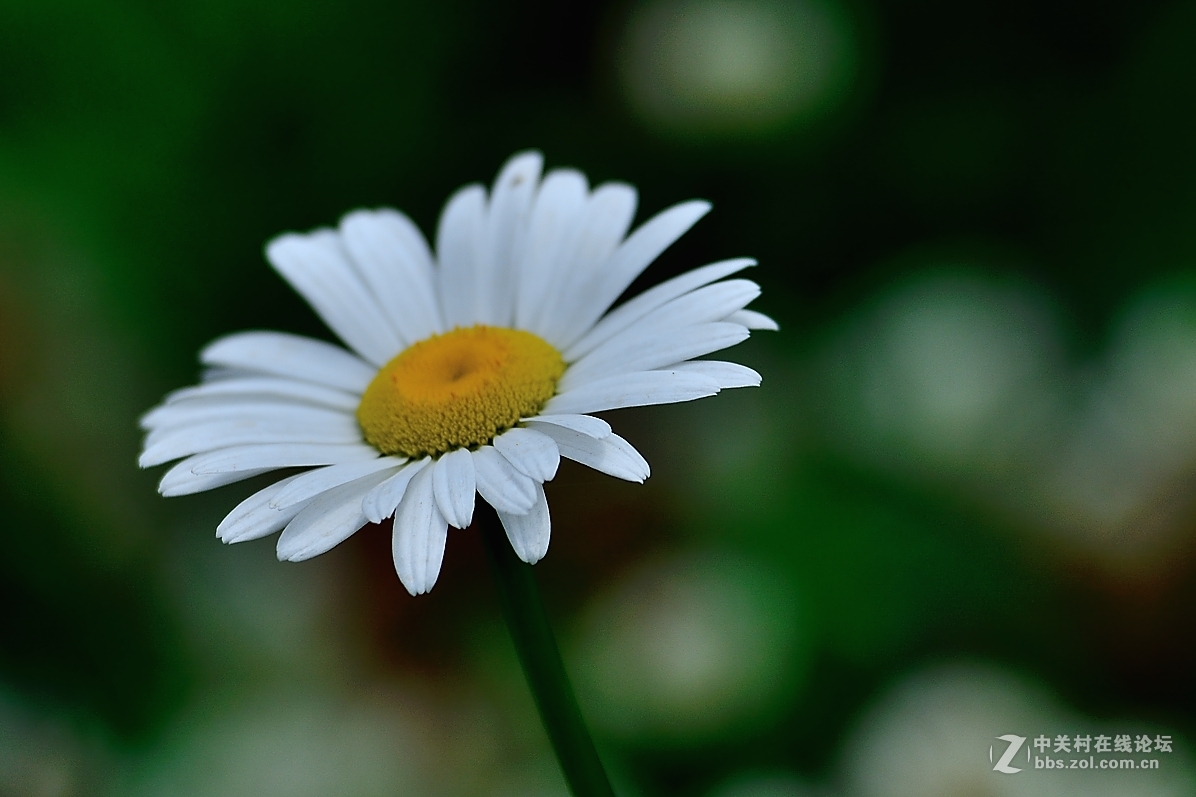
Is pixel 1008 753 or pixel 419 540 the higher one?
pixel 419 540

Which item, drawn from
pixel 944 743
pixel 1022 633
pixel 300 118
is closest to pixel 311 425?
pixel 944 743

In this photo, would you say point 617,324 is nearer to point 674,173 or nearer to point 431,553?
point 431,553

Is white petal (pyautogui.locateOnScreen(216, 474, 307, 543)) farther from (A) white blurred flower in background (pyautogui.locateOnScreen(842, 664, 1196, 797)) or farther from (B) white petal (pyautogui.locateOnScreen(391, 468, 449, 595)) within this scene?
(A) white blurred flower in background (pyautogui.locateOnScreen(842, 664, 1196, 797))

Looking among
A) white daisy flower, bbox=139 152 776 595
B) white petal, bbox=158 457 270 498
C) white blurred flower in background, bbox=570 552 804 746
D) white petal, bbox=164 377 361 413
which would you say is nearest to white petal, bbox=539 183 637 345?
white daisy flower, bbox=139 152 776 595

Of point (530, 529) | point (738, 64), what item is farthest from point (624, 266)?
point (738, 64)

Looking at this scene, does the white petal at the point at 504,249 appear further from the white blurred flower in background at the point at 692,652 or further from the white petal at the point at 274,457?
the white blurred flower in background at the point at 692,652

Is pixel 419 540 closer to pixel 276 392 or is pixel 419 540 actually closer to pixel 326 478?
pixel 326 478

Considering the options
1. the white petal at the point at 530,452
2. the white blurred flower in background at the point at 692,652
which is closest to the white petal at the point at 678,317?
the white petal at the point at 530,452
